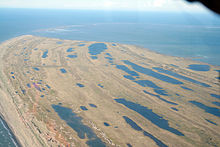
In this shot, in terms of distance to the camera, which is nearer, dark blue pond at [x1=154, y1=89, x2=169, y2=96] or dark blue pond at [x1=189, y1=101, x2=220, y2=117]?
dark blue pond at [x1=189, y1=101, x2=220, y2=117]

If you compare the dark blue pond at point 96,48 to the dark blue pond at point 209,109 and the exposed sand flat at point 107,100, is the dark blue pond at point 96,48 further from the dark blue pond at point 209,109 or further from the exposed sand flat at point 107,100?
the dark blue pond at point 209,109

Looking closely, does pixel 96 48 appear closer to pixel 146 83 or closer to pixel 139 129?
pixel 146 83

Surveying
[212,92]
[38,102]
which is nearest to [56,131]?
[38,102]

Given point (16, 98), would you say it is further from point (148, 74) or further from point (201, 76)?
point (201, 76)

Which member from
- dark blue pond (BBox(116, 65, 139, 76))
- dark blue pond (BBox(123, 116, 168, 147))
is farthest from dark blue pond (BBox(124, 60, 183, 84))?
dark blue pond (BBox(123, 116, 168, 147))

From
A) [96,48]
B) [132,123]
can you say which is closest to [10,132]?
[132,123]

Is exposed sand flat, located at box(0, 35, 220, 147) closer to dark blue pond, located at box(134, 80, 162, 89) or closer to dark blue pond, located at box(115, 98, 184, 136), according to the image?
dark blue pond, located at box(134, 80, 162, 89)

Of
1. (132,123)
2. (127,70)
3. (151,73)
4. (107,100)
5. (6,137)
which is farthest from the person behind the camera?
(127,70)
